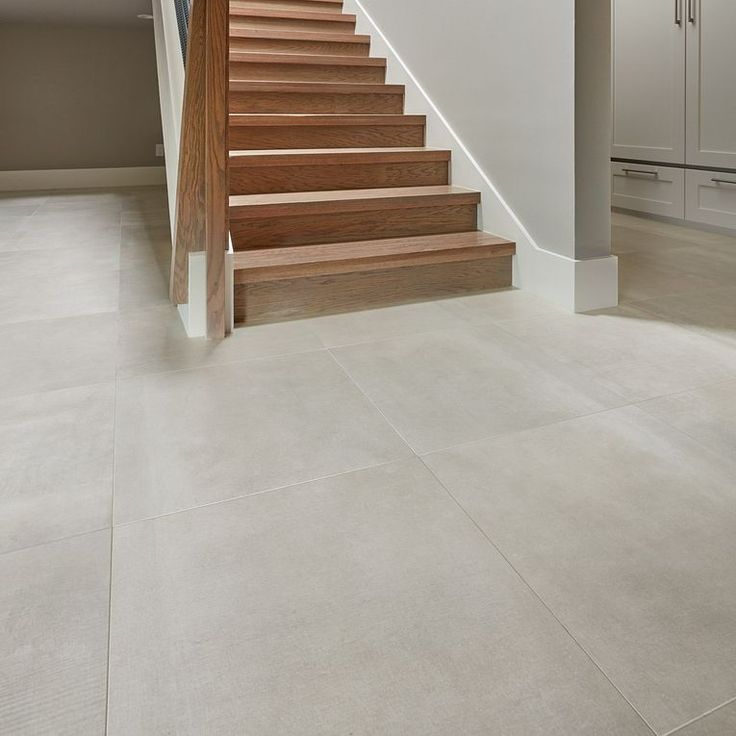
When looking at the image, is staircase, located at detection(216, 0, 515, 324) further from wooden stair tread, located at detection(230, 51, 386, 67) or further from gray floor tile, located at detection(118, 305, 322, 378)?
gray floor tile, located at detection(118, 305, 322, 378)

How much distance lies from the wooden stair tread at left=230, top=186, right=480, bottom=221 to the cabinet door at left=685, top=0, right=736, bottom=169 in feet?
4.70

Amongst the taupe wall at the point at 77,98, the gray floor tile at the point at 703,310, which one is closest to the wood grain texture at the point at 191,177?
the gray floor tile at the point at 703,310

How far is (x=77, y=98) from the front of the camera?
6.09 metres

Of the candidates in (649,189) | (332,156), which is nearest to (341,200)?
(332,156)

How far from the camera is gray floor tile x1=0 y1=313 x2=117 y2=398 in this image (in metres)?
1.66

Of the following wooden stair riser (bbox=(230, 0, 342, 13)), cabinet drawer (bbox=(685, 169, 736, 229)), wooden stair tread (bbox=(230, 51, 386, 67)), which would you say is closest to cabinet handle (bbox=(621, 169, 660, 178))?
cabinet drawer (bbox=(685, 169, 736, 229))

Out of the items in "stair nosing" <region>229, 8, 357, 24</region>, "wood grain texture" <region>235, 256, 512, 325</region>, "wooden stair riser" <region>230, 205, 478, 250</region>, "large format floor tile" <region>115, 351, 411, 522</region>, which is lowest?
"large format floor tile" <region>115, 351, 411, 522</region>

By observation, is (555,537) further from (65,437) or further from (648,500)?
(65,437)

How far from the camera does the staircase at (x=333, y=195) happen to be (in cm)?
220

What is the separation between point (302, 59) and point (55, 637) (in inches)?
120

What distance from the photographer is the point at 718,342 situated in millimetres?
1842

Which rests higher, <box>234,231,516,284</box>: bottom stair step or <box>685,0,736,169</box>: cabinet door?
<box>685,0,736,169</box>: cabinet door

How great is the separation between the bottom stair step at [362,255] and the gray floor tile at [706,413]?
103 centimetres

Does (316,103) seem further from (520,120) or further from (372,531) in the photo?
(372,531)
